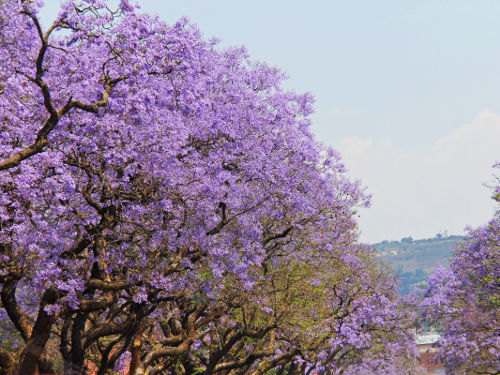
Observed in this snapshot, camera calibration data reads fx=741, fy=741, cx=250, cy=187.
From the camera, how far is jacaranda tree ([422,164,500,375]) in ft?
104

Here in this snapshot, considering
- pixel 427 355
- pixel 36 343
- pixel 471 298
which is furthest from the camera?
pixel 427 355

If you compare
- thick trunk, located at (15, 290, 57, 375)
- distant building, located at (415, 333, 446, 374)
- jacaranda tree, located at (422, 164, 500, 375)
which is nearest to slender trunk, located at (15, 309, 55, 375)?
thick trunk, located at (15, 290, 57, 375)

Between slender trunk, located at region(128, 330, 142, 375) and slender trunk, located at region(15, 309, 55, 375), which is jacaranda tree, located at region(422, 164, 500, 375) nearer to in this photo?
slender trunk, located at region(128, 330, 142, 375)

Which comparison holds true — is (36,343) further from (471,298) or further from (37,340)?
(471,298)

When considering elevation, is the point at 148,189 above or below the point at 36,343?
above

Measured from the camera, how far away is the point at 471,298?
35.2 metres

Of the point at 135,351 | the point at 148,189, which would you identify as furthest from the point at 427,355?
the point at 148,189

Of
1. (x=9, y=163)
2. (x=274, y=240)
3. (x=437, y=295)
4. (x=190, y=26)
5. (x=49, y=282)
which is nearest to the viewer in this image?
(x=9, y=163)

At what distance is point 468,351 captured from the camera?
3675cm

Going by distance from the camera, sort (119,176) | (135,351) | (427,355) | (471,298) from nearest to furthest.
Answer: (119,176) → (135,351) → (471,298) → (427,355)

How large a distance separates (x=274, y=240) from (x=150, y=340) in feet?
19.5

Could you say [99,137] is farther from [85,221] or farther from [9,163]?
[9,163]

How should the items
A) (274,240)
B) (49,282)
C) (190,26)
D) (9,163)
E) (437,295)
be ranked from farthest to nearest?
(437,295) < (274,240) < (190,26) < (49,282) < (9,163)

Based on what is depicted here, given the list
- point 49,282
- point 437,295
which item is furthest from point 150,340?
point 437,295
